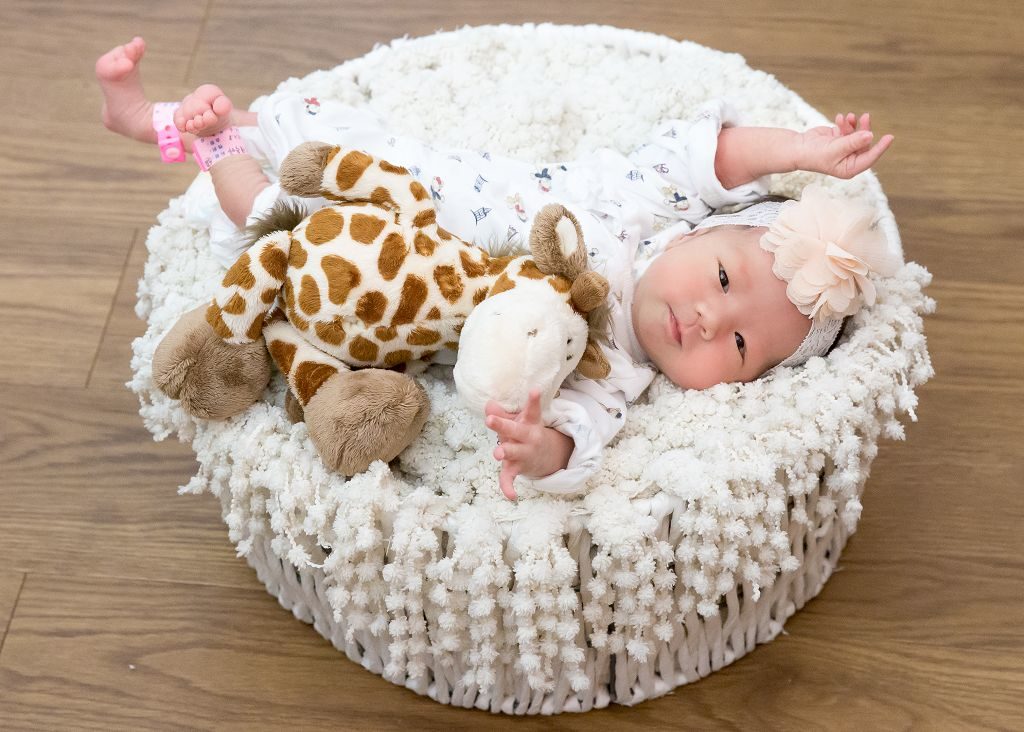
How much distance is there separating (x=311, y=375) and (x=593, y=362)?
0.26 meters

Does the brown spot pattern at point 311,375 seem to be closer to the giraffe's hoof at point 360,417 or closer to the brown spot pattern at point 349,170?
the giraffe's hoof at point 360,417

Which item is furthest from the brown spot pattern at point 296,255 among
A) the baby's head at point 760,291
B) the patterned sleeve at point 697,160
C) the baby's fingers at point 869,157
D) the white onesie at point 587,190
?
the baby's fingers at point 869,157

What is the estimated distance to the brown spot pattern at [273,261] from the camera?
1.02m

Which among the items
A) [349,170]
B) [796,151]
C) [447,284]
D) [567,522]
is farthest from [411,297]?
[796,151]

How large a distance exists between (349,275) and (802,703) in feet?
2.18

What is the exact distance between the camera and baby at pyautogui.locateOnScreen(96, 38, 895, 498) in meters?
1.09

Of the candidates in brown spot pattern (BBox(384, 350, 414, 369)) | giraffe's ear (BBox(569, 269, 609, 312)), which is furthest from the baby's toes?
giraffe's ear (BBox(569, 269, 609, 312))

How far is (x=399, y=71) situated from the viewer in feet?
4.69

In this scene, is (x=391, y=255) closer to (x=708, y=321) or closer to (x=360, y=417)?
(x=360, y=417)

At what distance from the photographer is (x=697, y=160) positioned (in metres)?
1.27

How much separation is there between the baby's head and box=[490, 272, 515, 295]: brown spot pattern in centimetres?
21

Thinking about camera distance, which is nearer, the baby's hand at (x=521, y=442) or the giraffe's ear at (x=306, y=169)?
the baby's hand at (x=521, y=442)

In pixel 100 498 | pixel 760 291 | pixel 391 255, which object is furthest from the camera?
pixel 100 498

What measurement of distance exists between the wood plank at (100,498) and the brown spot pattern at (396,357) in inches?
14.8
